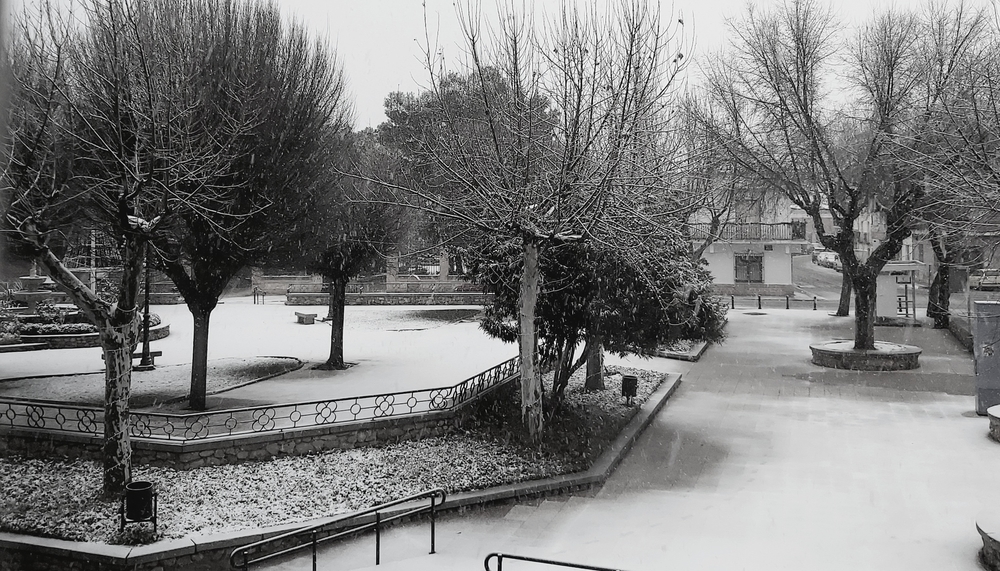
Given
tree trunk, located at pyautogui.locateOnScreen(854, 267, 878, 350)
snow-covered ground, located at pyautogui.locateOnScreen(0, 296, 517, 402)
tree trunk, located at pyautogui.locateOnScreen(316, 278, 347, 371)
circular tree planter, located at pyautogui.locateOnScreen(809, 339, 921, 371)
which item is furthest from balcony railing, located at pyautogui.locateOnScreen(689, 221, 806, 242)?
tree trunk, located at pyautogui.locateOnScreen(316, 278, 347, 371)

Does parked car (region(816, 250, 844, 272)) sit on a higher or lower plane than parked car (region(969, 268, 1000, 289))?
higher

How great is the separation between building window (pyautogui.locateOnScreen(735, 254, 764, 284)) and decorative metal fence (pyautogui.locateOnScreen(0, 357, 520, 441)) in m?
21.6

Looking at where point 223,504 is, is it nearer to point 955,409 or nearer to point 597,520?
point 597,520

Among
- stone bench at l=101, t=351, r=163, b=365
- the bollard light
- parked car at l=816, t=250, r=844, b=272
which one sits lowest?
the bollard light

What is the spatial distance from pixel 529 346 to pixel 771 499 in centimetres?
365

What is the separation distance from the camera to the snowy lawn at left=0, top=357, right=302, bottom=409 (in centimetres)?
1179

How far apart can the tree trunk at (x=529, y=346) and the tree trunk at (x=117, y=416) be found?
497 cm

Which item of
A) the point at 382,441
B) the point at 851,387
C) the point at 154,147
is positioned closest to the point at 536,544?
the point at 382,441

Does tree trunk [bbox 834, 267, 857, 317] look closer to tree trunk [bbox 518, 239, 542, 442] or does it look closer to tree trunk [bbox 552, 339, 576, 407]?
tree trunk [bbox 552, 339, 576, 407]

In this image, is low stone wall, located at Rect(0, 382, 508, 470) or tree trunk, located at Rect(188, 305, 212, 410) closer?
low stone wall, located at Rect(0, 382, 508, 470)

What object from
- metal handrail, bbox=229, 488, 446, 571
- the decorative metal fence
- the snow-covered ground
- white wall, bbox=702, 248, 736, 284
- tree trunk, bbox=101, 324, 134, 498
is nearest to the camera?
metal handrail, bbox=229, 488, 446, 571

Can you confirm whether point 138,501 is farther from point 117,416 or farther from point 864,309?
point 864,309

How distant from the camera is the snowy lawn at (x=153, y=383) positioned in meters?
11.8

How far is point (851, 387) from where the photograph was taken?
1581 centimetres
